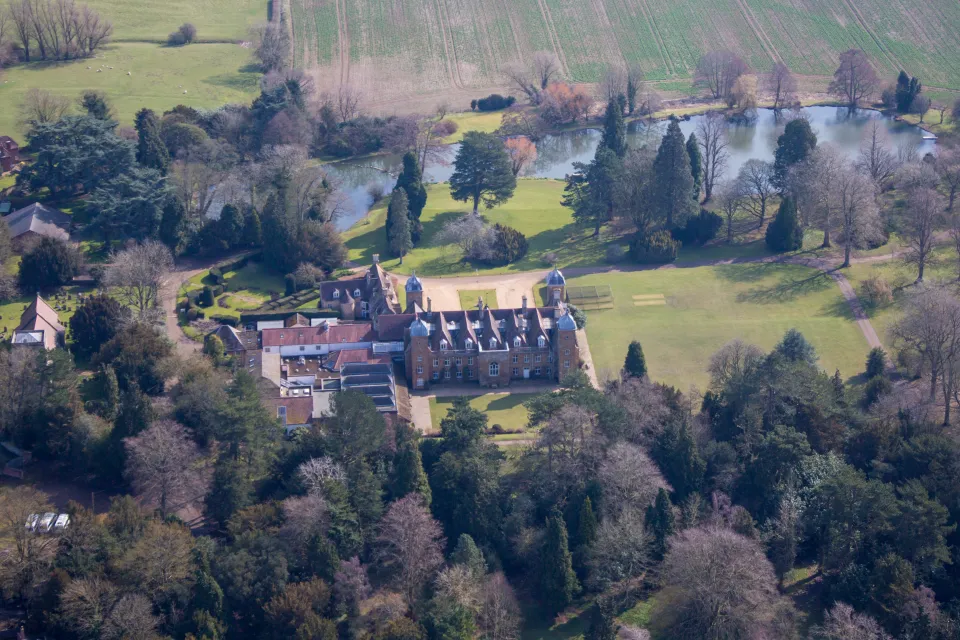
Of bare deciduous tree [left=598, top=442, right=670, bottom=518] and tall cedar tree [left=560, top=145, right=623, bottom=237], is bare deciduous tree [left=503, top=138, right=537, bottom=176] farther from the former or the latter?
bare deciduous tree [left=598, top=442, right=670, bottom=518]

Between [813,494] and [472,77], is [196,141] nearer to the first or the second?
[472,77]

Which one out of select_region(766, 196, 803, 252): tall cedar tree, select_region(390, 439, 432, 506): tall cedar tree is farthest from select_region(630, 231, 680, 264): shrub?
select_region(390, 439, 432, 506): tall cedar tree

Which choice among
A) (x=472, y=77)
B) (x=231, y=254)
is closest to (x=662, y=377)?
(x=231, y=254)

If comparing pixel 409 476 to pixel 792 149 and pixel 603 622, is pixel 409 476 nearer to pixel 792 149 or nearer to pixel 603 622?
pixel 603 622

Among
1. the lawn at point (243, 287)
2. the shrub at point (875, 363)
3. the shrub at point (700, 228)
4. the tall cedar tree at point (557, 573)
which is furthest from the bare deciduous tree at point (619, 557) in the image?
the shrub at point (700, 228)

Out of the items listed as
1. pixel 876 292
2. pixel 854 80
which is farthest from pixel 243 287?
pixel 854 80

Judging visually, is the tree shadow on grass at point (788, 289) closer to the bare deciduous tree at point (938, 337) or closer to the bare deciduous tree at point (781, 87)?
the bare deciduous tree at point (938, 337)
